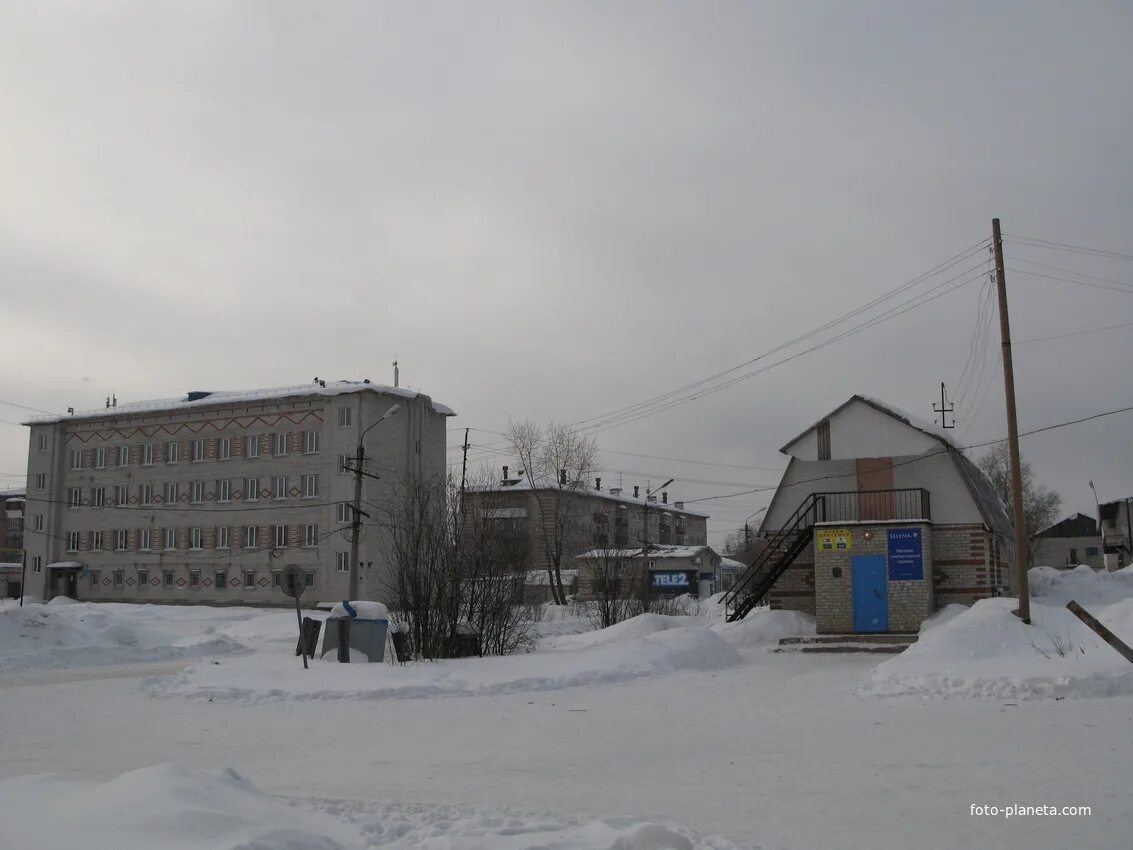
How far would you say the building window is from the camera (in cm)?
5979

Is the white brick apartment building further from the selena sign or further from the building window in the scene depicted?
the selena sign

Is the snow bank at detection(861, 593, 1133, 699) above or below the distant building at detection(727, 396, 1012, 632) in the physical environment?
below

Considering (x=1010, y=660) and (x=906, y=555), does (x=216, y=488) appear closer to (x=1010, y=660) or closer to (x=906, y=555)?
(x=906, y=555)

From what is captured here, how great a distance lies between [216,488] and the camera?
207 feet

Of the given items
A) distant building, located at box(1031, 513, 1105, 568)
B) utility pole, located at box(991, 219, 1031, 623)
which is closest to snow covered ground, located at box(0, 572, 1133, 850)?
utility pole, located at box(991, 219, 1031, 623)

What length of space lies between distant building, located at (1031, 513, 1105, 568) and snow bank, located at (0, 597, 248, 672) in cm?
8118

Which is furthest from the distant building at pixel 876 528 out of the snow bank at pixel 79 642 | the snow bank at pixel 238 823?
the snow bank at pixel 238 823

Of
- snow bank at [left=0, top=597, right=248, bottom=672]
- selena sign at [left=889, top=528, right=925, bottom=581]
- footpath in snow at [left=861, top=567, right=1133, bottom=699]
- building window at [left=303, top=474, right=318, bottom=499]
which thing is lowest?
snow bank at [left=0, top=597, right=248, bottom=672]

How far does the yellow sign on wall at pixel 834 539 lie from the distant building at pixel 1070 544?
7236cm

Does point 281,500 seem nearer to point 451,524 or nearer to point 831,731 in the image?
point 451,524

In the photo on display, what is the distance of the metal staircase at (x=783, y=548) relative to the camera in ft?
100

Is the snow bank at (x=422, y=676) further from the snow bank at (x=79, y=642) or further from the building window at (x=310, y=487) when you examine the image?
the building window at (x=310, y=487)

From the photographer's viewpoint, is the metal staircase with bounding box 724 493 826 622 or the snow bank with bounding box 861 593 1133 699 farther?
the metal staircase with bounding box 724 493 826 622

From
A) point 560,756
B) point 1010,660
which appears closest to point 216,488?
point 1010,660
